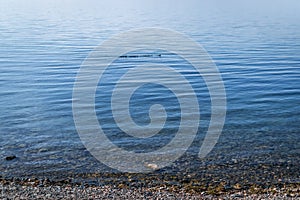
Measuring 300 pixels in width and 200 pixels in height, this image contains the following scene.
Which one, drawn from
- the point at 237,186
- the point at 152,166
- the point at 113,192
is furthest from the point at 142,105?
the point at 113,192

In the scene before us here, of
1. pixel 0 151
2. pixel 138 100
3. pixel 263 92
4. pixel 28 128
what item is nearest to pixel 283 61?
pixel 263 92

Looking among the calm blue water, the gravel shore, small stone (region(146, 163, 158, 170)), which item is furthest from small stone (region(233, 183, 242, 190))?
small stone (region(146, 163, 158, 170))

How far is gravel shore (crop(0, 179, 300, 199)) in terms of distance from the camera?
46.7ft

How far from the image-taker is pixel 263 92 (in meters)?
30.7

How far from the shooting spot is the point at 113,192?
14711 millimetres

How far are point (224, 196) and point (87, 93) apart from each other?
17309 millimetres

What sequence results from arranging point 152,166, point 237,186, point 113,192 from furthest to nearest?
point 152,166
point 237,186
point 113,192

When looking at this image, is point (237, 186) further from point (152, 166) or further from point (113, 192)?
point (113, 192)

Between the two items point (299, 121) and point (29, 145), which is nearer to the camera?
point (29, 145)

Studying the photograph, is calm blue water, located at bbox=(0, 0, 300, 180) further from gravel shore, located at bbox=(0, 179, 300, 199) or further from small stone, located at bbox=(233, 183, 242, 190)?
small stone, located at bbox=(233, 183, 242, 190)

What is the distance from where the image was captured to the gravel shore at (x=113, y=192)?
561 inches

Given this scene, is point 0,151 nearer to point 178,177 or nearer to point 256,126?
point 178,177

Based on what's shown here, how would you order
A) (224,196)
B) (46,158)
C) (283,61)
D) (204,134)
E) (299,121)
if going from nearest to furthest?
1. (224,196)
2. (46,158)
3. (204,134)
4. (299,121)
5. (283,61)

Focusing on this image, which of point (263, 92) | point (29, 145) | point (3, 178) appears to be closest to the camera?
point (3, 178)
